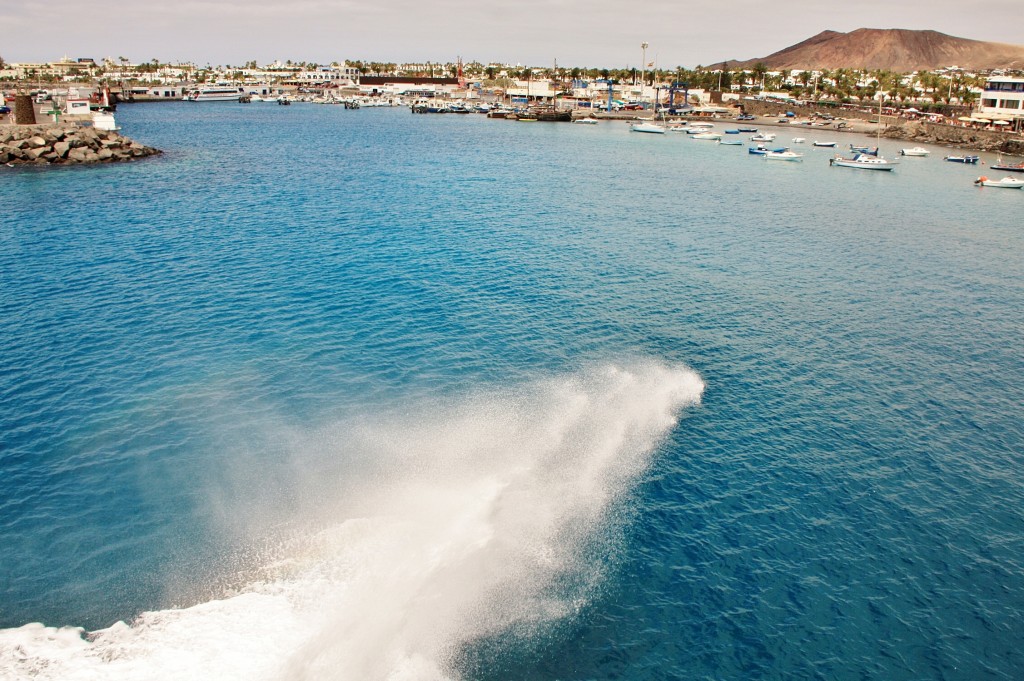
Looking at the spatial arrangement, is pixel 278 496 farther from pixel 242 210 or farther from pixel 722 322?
pixel 242 210

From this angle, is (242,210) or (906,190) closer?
(242,210)

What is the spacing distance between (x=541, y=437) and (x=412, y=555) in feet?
41.5

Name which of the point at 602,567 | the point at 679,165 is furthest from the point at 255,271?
the point at 679,165

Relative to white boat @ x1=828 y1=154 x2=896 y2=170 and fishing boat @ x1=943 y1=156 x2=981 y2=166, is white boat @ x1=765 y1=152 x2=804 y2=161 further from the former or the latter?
fishing boat @ x1=943 y1=156 x2=981 y2=166

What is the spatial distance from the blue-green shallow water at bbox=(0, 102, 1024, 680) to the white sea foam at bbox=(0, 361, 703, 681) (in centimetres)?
19

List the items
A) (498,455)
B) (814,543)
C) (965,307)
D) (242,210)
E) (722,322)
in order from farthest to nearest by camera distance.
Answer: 1. (242,210)
2. (965,307)
3. (722,322)
4. (498,455)
5. (814,543)

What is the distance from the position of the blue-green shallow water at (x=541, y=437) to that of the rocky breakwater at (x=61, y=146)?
59.5 m

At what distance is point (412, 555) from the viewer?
104ft

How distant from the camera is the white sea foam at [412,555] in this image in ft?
86.5

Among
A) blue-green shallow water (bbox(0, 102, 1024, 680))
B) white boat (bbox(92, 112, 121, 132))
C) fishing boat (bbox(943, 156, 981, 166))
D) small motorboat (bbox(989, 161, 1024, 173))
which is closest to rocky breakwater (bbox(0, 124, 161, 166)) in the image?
white boat (bbox(92, 112, 121, 132))

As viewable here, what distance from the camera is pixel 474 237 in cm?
9094

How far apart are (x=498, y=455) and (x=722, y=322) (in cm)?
3094

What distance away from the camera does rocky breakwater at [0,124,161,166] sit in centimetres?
13362

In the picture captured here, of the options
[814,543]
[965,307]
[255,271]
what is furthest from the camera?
[255,271]
